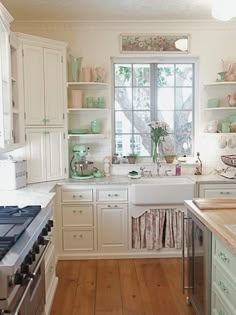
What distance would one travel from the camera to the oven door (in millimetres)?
2408

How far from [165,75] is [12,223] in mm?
3164

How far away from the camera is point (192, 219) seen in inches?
110

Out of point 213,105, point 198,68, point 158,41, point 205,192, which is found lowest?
point 205,192

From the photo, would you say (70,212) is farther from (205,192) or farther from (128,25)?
(128,25)

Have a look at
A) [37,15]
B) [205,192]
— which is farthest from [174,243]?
[37,15]

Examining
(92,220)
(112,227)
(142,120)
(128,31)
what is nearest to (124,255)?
(112,227)

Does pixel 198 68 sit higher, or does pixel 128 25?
pixel 128 25

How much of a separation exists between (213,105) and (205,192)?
1138 millimetres

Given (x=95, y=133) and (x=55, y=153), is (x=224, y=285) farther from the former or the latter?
(x=95, y=133)

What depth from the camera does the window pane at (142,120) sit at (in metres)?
4.74

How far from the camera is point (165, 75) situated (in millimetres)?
4707

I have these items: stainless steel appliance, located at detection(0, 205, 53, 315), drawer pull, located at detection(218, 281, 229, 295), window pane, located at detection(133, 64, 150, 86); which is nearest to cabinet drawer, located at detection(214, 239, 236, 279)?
drawer pull, located at detection(218, 281, 229, 295)

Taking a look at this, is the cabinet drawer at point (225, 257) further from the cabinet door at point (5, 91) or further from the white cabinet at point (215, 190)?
the cabinet door at point (5, 91)

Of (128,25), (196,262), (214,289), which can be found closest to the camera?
(214,289)
